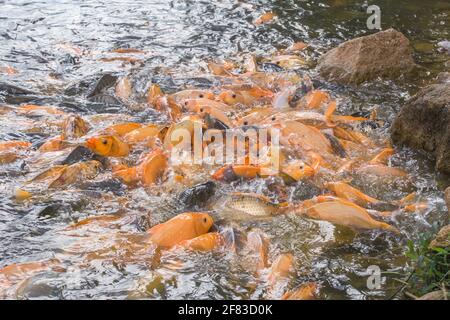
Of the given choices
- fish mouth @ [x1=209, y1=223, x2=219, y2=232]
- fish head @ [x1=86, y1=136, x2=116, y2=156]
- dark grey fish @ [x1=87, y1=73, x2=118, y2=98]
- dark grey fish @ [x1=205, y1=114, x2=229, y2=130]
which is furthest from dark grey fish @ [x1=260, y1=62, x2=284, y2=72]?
fish mouth @ [x1=209, y1=223, x2=219, y2=232]

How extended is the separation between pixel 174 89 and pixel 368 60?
2.47 m

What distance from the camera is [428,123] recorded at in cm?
648

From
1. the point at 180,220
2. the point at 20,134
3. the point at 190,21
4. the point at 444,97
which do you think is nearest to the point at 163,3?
the point at 190,21

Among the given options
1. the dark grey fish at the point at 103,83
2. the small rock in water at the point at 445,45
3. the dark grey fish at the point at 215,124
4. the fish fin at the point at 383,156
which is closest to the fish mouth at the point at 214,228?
the dark grey fish at the point at 215,124

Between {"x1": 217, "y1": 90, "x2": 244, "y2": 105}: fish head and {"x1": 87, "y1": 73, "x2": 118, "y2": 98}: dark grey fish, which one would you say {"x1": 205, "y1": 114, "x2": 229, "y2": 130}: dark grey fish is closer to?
{"x1": 217, "y1": 90, "x2": 244, "y2": 105}: fish head

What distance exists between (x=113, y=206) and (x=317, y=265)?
69.6 inches

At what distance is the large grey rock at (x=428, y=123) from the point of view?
6.24 m

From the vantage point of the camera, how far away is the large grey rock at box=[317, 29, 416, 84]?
8.27 m

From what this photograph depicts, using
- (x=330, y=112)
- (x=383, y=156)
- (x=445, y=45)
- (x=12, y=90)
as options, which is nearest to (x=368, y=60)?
(x=330, y=112)

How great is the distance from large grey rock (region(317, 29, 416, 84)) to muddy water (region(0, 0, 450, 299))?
0.19 metres

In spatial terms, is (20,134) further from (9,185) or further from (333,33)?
(333,33)

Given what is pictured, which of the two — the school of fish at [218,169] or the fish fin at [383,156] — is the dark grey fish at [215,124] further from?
the fish fin at [383,156]

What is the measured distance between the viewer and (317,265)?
15.4ft

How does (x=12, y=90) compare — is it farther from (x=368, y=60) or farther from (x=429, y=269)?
(x=429, y=269)
